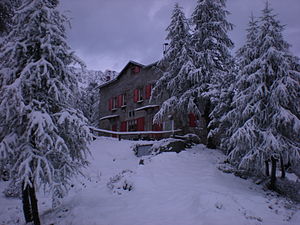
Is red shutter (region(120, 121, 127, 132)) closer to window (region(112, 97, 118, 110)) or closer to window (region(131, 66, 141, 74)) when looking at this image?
window (region(112, 97, 118, 110))

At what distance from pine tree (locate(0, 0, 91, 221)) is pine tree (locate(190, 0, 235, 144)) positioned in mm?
11576

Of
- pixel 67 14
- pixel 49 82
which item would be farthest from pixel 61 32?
pixel 49 82

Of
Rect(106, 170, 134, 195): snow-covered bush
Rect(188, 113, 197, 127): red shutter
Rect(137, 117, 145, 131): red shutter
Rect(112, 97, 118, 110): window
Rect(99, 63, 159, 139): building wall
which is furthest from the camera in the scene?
Rect(112, 97, 118, 110): window

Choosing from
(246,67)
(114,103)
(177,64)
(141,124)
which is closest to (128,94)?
(114,103)

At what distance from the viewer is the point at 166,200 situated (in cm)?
1052

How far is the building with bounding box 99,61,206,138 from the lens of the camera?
90.0 feet

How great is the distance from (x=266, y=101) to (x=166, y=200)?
7.80 m

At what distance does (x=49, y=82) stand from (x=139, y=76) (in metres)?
21.9

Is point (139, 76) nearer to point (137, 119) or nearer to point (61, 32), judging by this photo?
point (137, 119)

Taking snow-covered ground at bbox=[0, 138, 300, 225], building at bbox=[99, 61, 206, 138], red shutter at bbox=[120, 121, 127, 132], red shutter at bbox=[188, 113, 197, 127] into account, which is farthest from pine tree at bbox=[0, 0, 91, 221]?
red shutter at bbox=[120, 121, 127, 132]

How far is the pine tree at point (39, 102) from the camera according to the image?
8.28 m

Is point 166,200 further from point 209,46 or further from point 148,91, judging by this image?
point 148,91

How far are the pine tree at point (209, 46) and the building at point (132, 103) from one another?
4.55m

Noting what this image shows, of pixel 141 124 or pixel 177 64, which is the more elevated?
pixel 177 64
